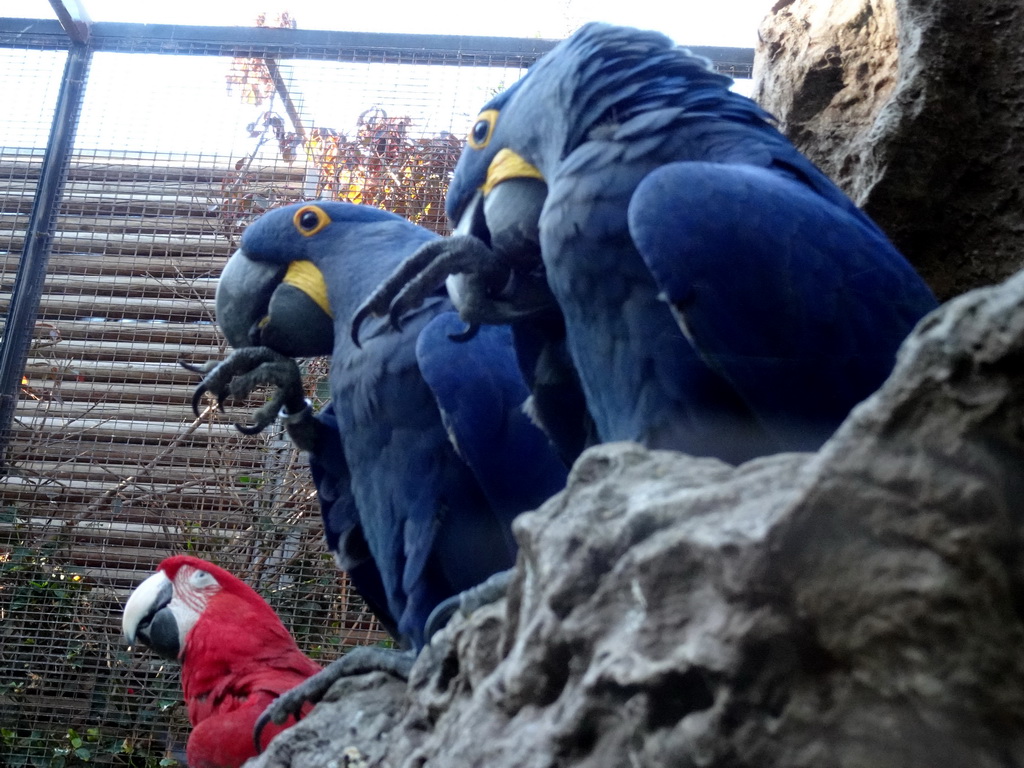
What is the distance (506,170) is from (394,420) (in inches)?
17.2

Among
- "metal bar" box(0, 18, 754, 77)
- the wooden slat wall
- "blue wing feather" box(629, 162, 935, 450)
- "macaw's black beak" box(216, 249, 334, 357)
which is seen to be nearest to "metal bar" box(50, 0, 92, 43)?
"metal bar" box(0, 18, 754, 77)

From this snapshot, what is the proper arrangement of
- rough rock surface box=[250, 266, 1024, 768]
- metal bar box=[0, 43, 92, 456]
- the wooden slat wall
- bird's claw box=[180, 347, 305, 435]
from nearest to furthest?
rough rock surface box=[250, 266, 1024, 768] → bird's claw box=[180, 347, 305, 435] → the wooden slat wall → metal bar box=[0, 43, 92, 456]

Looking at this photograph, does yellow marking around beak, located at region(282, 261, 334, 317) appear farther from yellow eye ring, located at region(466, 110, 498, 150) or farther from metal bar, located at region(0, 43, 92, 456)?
metal bar, located at region(0, 43, 92, 456)

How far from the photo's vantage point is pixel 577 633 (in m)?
0.50

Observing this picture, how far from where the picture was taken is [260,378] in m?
1.61

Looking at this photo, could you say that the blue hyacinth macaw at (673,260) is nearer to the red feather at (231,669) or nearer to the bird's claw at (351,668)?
the bird's claw at (351,668)

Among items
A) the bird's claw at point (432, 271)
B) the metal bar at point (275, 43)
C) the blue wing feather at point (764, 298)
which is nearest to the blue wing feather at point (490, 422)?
the bird's claw at point (432, 271)

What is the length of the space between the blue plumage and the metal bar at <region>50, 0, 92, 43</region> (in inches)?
62.7

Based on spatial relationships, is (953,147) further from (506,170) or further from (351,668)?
(351,668)

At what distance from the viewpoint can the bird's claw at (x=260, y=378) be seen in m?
1.61

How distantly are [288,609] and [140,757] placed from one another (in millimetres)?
544

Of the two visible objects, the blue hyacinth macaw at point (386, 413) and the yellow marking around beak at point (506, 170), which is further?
the blue hyacinth macaw at point (386, 413)

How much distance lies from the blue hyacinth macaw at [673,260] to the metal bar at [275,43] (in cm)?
170

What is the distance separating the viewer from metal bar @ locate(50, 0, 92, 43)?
9.12 feet
